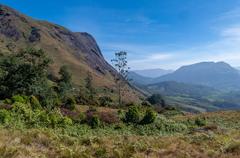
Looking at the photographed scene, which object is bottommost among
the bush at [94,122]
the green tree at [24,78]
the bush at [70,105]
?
the bush at [94,122]

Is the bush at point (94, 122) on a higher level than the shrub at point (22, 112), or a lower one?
lower

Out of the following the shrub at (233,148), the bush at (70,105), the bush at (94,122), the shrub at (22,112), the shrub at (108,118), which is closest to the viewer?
the shrub at (233,148)

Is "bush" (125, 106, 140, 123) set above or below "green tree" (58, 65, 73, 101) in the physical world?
below

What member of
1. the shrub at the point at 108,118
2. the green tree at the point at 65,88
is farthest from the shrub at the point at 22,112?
the green tree at the point at 65,88

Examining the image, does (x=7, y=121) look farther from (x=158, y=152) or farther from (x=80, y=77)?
(x=80, y=77)

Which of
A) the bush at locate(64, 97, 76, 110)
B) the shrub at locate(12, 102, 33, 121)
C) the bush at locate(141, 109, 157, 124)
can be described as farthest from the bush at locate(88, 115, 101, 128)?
the bush at locate(64, 97, 76, 110)

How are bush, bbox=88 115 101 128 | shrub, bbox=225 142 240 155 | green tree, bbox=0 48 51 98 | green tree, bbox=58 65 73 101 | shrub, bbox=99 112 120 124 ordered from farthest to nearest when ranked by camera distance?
green tree, bbox=58 65 73 101 < green tree, bbox=0 48 51 98 < shrub, bbox=99 112 120 124 < bush, bbox=88 115 101 128 < shrub, bbox=225 142 240 155

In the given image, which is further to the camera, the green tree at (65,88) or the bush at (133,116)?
the green tree at (65,88)

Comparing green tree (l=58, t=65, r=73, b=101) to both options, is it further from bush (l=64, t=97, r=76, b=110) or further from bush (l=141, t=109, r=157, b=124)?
bush (l=141, t=109, r=157, b=124)

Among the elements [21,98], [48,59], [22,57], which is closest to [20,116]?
[21,98]

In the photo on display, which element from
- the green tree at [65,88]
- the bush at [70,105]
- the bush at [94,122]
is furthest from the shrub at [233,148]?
the green tree at [65,88]

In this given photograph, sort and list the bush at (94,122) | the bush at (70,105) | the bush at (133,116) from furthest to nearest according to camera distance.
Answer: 1. the bush at (70,105)
2. the bush at (133,116)
3. the bush at (94,122)

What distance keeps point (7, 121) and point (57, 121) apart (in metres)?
5.68

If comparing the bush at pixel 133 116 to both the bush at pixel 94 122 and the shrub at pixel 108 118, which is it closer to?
the shrub at pixel 108 118
